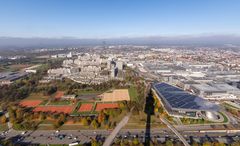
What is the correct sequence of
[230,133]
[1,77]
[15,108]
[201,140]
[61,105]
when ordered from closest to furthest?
1. [201,140]
2. [230,133]
3. [15,108]
4. [61,105]
5. [1,77]

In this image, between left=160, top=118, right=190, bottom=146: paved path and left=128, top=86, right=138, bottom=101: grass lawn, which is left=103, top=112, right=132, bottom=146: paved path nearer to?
left=160, top=118, right=190, bottom=146: paved path

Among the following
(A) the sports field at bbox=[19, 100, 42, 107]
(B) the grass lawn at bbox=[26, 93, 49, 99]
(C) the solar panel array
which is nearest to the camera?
(C) the solar panel array

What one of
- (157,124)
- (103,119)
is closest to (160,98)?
(157,124)

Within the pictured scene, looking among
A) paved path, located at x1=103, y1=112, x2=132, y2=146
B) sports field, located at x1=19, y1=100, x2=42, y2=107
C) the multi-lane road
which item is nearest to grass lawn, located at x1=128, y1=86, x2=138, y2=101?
paved path, located at x1=103, y1=112, x2=132, y2=146

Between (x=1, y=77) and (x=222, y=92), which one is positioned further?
(x=1, y=77)

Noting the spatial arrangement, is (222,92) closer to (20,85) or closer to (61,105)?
(61,105)

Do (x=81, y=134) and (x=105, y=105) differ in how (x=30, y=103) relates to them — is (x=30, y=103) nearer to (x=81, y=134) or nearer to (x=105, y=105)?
(x=105, y=105)

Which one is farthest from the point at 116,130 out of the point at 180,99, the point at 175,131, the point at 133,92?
the point at 133,92

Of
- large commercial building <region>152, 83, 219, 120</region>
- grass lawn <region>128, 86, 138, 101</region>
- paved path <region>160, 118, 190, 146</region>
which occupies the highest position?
large commercial building <region>152, 83, 219, 120</region>

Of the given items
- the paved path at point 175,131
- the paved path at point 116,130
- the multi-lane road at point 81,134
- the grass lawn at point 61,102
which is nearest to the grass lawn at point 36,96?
the grass lawn at point 61,102
